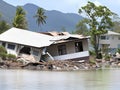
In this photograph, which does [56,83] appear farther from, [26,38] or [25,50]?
[25,50]

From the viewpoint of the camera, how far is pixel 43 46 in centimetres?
6194

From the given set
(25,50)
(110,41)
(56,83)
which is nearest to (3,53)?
(25,50)

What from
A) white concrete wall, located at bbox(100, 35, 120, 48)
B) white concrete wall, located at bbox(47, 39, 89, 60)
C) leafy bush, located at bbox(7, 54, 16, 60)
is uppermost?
white concrete wall, located at bbox(100, 35, 120, 48)

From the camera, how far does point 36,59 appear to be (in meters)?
62.7

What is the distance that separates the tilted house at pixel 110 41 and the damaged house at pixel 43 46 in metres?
38.4

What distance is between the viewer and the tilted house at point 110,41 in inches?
4149

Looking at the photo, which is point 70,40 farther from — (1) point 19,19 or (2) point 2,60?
(1) point 19,19

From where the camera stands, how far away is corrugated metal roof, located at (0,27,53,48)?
205 ft

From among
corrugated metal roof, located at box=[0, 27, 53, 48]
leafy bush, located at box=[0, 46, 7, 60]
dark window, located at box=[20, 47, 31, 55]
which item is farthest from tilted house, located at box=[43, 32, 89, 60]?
leafy bush, located at box=[0, 46, 7, 60]

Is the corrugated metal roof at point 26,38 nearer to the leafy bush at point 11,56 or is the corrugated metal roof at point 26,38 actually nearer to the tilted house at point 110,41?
the leafy bush at point 11,56

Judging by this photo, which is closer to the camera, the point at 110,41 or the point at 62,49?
the point at 62,49

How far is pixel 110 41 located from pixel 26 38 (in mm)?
45966

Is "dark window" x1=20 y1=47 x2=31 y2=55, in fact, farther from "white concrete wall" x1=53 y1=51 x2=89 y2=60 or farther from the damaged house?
Result: "white concrete wall" x1=53 y1=51 x2=89 y2=60

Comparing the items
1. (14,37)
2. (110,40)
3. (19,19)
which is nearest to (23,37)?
(14,37)
